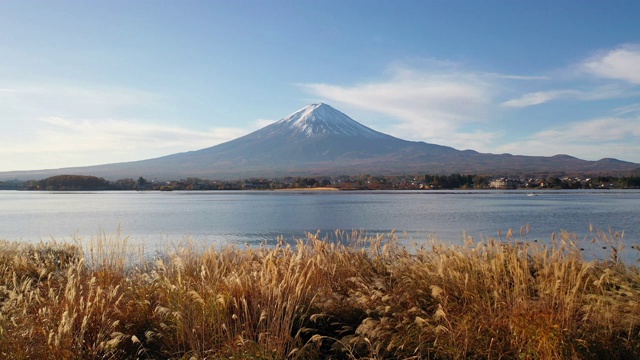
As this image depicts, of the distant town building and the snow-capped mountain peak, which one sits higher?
the snow-capped mountain peak

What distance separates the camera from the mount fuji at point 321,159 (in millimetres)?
132500

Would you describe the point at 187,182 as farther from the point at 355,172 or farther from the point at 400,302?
the point at 400,302

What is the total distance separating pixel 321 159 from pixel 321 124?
1115 inches

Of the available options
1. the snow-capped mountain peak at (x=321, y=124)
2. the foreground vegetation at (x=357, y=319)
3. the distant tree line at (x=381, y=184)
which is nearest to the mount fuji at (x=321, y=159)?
the snow-capped mountain peak at (x=321, y=124)

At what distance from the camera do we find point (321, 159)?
15575 cm

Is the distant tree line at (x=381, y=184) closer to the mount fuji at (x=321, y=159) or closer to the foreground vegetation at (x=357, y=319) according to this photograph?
the mount fuji at (x=321, y=159)

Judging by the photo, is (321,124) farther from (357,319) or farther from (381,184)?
(357,319)

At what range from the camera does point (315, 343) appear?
5.32 m

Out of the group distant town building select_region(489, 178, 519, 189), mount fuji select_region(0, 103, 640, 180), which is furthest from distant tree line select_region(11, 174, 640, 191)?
mount fuji select_region(0, 103, 640, 180)

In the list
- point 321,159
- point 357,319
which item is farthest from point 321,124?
point 357,319

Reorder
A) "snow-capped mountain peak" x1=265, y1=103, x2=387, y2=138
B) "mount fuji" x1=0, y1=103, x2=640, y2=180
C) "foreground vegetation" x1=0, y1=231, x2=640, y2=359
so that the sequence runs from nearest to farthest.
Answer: "foreground vegetation" x1=0, y1=231, x2=640, y2=359, "mount fuji" x1=0, y1=103, x2=640, y2=180, "snow-capped mountain peak" x1=265, y1=103, x2=387, y2=138

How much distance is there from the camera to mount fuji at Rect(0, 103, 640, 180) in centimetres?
13250

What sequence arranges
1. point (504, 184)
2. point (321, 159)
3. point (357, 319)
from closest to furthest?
1. point (357, 319)
2. point (504, 184)
3. point (321, 159)

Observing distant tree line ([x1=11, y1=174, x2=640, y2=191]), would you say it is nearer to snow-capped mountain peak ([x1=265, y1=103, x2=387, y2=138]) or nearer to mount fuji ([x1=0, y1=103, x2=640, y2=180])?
mount fuji ([x1=0, y1=103, x2=640, y2=180])
